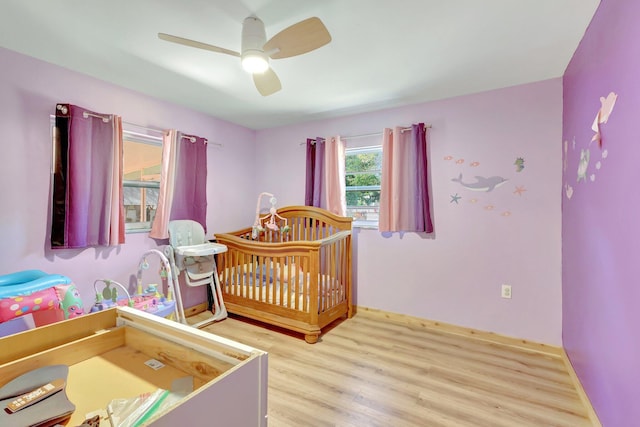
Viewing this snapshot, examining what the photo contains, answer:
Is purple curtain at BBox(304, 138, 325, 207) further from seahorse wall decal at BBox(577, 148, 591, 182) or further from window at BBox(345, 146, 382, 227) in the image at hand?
seahorse wall decal at BBox(577, 148, 591, 182)

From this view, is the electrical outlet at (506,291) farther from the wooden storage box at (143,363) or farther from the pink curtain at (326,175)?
the wooden storage box at (143,363)

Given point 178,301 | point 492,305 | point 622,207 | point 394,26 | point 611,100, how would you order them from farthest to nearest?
point 178,301 → point 492,305 → point 394,26 → point 611,100 → point 622,207

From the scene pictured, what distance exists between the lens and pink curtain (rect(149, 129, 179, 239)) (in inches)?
109

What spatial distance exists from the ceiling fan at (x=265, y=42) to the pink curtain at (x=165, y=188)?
1.48 m

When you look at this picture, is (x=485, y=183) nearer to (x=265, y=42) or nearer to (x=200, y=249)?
(x=265, y=42)

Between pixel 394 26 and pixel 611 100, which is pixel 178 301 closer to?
pixel 394 26

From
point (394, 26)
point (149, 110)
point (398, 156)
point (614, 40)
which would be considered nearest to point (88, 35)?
point (149, 110)

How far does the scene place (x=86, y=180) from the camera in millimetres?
2248

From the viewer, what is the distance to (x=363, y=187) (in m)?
3.33

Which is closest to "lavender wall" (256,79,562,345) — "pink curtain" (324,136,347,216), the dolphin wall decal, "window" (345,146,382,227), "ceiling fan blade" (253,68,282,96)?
the dolphin wall decal

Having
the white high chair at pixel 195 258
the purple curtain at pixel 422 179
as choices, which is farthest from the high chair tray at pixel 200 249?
the purple curtain at pixel 422 179

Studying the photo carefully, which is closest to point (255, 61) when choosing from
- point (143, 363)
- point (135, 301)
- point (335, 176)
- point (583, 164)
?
point (143, 363)

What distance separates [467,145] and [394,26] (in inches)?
54.6

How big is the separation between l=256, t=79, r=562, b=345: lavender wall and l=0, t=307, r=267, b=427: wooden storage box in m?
2.37
